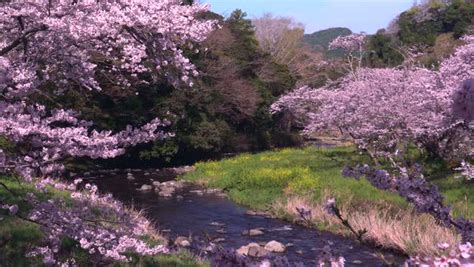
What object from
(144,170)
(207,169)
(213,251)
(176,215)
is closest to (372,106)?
(176,215)

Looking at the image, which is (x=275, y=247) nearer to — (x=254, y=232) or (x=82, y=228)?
(x=254, y=232)

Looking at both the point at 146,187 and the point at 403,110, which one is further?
the point at 146,187

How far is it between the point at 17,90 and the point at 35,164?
2.16 ft

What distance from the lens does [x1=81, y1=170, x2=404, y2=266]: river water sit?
12409 mm

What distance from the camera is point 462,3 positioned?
58.8 metres

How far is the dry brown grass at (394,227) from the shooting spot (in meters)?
11.6

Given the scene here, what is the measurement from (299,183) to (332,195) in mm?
2807

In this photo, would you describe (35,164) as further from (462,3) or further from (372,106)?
(462,3)

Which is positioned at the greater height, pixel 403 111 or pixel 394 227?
pixel 403 111

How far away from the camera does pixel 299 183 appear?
63.0 feet

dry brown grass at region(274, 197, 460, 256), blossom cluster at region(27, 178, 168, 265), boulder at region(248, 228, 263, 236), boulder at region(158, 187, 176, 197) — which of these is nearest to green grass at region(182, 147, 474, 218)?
dry brown grass at region(274, 197, 460, 256)

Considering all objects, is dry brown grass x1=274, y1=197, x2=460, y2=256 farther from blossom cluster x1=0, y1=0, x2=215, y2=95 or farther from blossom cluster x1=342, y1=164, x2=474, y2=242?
blossom cluster x1=342, y1=164, x2=474, y2=242

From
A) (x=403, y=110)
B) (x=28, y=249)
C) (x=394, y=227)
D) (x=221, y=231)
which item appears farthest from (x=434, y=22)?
(x=28, y=249)

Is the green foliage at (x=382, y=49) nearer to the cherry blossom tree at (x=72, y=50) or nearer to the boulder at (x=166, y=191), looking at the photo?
the boulder at (x=166, y=191)
